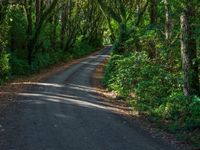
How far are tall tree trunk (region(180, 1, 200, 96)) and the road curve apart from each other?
107 inches

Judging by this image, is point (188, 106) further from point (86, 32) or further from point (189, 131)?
point (86, 32)

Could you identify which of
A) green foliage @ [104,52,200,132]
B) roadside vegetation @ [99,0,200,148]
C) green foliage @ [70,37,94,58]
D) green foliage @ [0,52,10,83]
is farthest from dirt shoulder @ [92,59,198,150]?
green foliage @ [70,37,94,58]

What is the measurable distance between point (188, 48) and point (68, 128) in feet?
18.5

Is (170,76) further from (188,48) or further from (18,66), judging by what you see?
(18,66)

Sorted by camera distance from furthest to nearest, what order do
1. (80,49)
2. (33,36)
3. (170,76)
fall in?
(80,49), (33,36), (170,76)

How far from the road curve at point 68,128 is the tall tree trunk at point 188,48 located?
8.90ft

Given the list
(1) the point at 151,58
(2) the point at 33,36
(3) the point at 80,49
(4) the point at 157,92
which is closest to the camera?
(4) the point at 157,92

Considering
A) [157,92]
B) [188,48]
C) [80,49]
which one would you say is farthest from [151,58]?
[80,49]

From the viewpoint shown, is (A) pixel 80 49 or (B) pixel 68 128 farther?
(A) pixel 80 49

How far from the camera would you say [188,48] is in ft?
49.3

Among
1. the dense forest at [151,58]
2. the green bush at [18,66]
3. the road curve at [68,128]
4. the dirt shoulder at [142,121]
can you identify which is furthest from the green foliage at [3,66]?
the road curve at [68,128]

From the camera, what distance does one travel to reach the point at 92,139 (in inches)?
453

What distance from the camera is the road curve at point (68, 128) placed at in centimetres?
1091

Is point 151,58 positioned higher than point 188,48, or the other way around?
point 188,48
